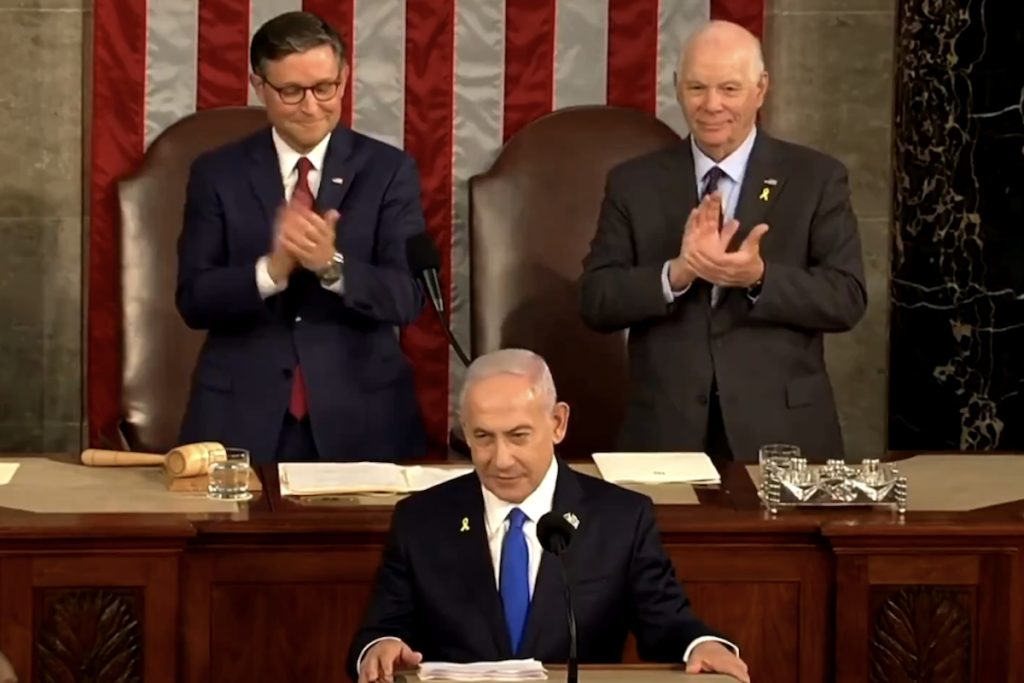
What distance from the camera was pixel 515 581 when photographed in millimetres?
4195

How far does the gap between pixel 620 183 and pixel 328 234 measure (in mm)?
804

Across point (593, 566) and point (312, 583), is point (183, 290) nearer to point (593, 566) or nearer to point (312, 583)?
point (312, 583)

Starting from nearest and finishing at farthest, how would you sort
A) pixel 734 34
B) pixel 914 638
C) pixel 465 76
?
pixel 914 638, pixel 734 34, pixel 465 76

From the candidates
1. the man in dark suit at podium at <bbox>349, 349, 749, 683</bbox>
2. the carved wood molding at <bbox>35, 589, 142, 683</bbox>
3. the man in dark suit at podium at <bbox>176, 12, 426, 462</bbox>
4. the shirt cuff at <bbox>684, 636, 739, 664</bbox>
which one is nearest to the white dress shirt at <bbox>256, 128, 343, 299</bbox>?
the man in dark suit at podium at <bbox>176, 12, 426, 462</bbox>

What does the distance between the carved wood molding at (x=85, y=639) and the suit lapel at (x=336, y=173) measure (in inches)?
52.9

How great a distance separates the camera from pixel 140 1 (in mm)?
6852

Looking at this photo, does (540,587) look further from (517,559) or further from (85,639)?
(85,639)

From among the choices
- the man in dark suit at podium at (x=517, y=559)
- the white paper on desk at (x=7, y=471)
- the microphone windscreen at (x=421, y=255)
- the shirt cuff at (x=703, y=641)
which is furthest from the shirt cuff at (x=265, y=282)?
the shirt cuff at (x=703, y=641)

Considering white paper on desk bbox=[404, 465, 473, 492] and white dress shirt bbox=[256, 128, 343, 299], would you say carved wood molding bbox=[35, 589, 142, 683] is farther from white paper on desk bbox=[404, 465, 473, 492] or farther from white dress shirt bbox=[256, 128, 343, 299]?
white dress shirt bbox=[256, 128, 343, 299]

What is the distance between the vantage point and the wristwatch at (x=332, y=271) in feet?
17.3

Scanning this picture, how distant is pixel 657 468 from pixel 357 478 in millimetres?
710

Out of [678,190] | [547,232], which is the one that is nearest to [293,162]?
[678,190]

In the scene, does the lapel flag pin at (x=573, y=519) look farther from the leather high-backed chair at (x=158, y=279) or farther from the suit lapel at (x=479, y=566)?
the leather high-backed chair at (x=158, y=279)

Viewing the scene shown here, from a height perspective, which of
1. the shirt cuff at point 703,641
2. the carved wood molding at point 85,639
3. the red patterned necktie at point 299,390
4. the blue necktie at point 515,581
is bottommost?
the carved wood molding at point 85,639
